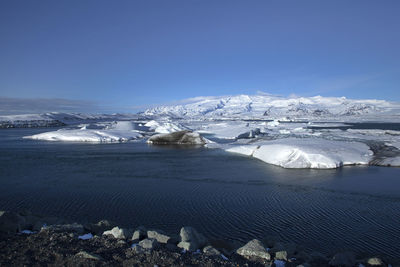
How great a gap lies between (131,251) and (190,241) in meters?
0.91

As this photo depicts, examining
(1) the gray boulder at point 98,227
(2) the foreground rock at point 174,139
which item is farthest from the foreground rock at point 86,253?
(2) the foreground rock at point 174,139

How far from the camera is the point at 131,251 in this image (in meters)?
3.88

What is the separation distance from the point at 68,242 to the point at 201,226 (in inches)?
102

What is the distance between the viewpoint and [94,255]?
3.60 m

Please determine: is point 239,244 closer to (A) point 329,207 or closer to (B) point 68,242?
(B) point 68,242

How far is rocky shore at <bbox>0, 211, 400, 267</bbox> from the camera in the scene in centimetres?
360

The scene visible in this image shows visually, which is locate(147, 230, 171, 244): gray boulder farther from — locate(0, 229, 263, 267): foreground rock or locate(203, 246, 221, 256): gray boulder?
locate(203, 246, 221, 256): gray boulder

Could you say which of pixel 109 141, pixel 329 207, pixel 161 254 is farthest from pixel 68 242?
pixel 109 141

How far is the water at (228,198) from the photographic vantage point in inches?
222

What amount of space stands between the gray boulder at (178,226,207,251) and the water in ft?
3.00

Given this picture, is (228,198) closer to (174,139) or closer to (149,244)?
(149,244)

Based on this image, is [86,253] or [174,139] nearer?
[86,253]

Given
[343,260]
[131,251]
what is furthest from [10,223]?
[343,260]

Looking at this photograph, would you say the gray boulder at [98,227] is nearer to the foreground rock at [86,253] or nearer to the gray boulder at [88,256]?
the foreground rock at [86,253]
